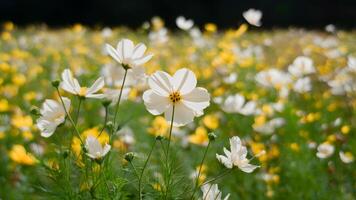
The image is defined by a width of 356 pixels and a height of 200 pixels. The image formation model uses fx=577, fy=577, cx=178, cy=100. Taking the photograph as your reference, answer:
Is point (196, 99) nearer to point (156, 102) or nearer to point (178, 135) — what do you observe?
point (156, 102)

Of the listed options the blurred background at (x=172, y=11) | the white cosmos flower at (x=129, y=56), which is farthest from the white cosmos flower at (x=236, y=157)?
the blurred background at (x=172, y=11)

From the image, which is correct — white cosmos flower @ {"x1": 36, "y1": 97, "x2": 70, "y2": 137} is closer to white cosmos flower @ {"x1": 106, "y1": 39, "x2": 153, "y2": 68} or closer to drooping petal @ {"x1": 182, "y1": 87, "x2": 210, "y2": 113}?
white cosmos flower @ {"x1": 106, "y1": 39, "x2": 153, "y2": 68}

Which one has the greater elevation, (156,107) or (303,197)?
(156,107)

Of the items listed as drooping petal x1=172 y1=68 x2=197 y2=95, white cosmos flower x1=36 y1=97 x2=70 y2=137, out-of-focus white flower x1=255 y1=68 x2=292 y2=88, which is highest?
drooping petal x1=172 y1=68 x2=197 y2=95

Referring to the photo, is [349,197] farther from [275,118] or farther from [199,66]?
[199,66]

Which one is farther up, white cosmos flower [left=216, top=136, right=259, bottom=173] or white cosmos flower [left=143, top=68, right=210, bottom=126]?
white cosmos flower [left=143, top=68, right=210, bottom=126]

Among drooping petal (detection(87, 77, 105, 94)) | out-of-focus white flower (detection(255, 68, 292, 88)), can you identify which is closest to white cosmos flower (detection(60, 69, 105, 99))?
drooping petal (detection(87, 77, 105, 94))

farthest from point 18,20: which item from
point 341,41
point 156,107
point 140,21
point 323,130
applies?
point 156,107
